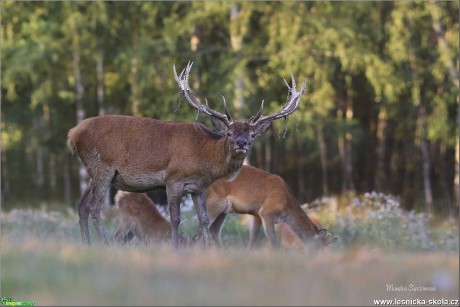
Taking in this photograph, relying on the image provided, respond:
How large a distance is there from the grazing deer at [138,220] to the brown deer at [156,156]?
1.94m

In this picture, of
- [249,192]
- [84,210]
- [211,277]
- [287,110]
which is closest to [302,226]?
[249,192]

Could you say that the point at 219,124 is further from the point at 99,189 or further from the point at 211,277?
the point at 211,277

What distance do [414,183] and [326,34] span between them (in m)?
10.4

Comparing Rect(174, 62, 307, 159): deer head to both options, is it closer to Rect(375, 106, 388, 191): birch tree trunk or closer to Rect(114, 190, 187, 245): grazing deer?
Rect(114, 190, 187, 245): grazing deer

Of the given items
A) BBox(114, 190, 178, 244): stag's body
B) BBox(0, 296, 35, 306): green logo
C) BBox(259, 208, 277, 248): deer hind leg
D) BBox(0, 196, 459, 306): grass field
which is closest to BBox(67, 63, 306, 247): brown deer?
BBox(114, 190, 178, 244): stag's body

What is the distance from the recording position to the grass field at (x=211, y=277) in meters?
5.88

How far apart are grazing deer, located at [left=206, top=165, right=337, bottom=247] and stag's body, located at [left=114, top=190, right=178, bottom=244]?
0.67m

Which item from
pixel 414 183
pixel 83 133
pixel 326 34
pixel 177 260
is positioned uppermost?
pixel 326 34

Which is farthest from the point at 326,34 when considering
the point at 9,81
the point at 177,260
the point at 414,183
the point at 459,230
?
the point at 177,260

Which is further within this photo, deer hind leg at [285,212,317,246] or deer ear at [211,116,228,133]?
deer hind leg at [285,212,317,246]

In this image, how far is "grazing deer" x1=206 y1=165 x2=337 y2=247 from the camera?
12.4 m

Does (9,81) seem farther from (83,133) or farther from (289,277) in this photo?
(289,277)

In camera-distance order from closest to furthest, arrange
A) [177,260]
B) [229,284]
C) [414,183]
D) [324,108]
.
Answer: [229,284], [177,260], [324,108], [414,183]

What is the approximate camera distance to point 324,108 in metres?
22.9
